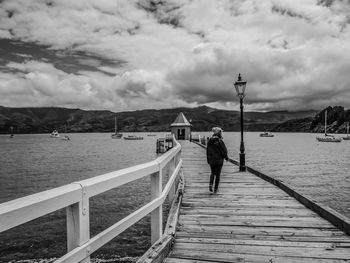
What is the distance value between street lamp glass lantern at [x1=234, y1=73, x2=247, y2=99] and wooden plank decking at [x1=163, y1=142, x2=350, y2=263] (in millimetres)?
5972

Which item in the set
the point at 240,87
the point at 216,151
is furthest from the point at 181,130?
the point at 216,151

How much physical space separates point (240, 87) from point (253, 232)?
8.81 m

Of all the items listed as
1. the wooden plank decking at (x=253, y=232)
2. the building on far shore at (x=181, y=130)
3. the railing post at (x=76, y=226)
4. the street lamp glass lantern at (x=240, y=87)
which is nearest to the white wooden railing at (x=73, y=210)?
the railing post at (x=76, y=226)

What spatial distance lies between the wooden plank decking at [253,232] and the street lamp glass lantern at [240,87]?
5.97 meters

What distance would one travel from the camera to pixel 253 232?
4.92 meters

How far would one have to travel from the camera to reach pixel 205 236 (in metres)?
4.75

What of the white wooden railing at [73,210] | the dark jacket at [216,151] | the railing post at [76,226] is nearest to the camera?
the white wooden railing at [73,210]

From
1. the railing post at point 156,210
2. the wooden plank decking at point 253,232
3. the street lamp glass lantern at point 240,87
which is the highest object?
the street lamp glass lantern at point 240,87

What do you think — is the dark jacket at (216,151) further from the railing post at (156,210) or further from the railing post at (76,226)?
the railing post at (76,226)

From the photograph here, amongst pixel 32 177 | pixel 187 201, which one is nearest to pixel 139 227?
pixel 187 201

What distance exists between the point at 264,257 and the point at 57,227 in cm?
1009

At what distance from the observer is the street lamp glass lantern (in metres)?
12.7

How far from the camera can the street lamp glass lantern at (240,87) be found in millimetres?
12744

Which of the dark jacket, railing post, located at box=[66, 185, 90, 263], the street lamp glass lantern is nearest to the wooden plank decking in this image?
the dark jacket
